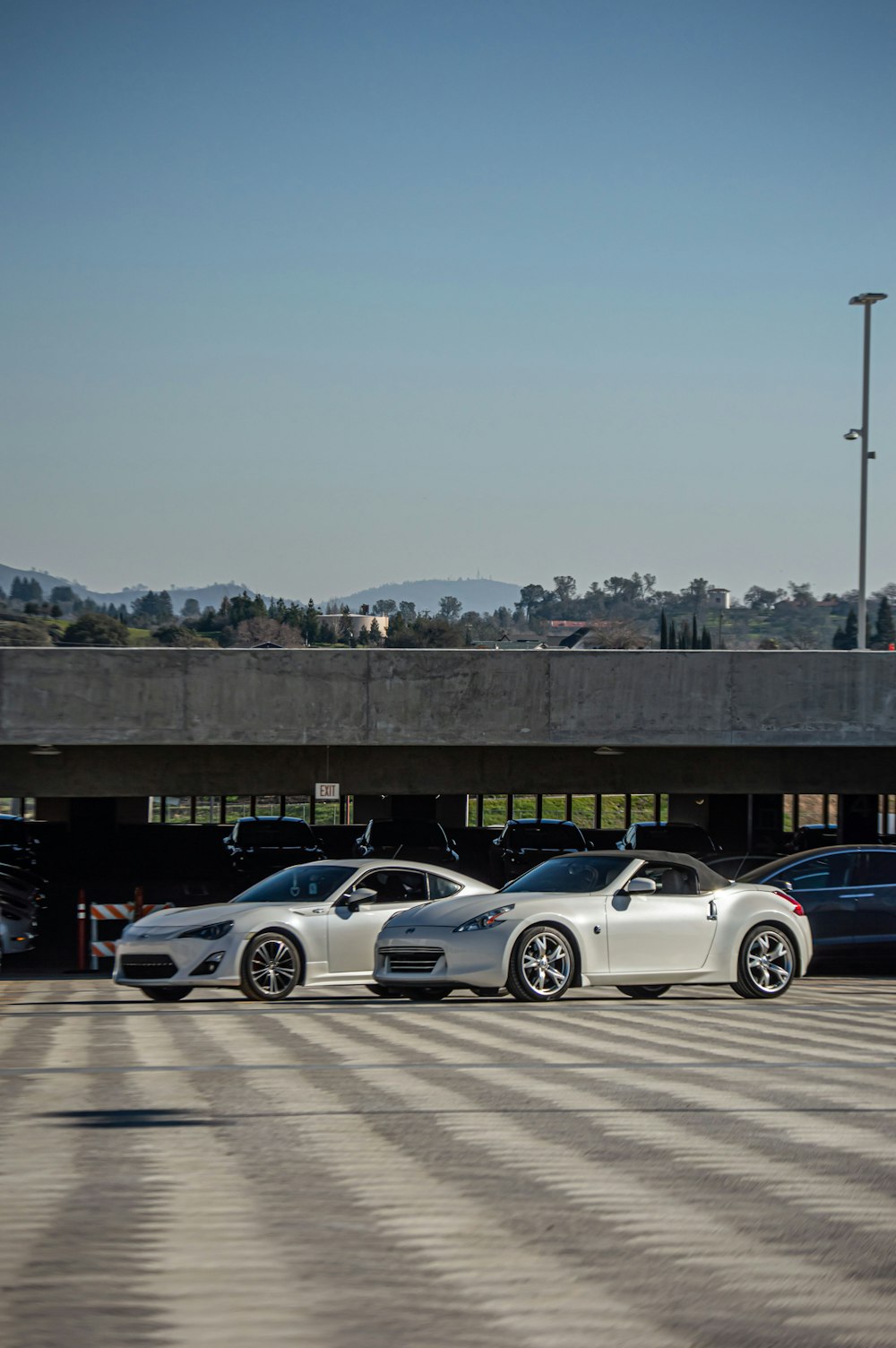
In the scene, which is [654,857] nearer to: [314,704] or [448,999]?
[448,999]

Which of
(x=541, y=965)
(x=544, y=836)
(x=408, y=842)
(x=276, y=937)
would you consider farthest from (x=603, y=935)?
(x=408, y=842)

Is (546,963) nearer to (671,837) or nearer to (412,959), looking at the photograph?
(412,959)

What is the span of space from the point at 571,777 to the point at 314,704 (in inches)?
267

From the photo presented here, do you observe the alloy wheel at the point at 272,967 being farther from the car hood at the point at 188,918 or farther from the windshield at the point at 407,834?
the windshield at the point at 407,834

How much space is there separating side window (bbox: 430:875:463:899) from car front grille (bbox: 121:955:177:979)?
281cm

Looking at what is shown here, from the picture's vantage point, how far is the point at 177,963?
12.8m

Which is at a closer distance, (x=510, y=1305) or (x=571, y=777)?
(x=510, y=1305)

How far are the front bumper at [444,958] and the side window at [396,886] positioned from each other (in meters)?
1.40

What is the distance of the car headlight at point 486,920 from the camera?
12.3 meters

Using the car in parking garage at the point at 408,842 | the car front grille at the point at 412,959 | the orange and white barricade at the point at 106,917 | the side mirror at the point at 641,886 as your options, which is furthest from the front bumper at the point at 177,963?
the car in parking garage at the point at 408,842

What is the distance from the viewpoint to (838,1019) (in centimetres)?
1103

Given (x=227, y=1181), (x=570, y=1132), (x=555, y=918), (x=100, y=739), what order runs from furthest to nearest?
(x=100, y=739) → (x=555, y=918) → (x=570, y=1132) → (x=227, y=1181)

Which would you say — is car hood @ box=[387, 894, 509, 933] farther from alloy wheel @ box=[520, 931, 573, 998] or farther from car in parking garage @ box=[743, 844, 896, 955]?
car in parking garage @ box=[743, 844, 896, 955]

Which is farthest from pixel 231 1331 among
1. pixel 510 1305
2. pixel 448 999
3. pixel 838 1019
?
pixel 448 999
